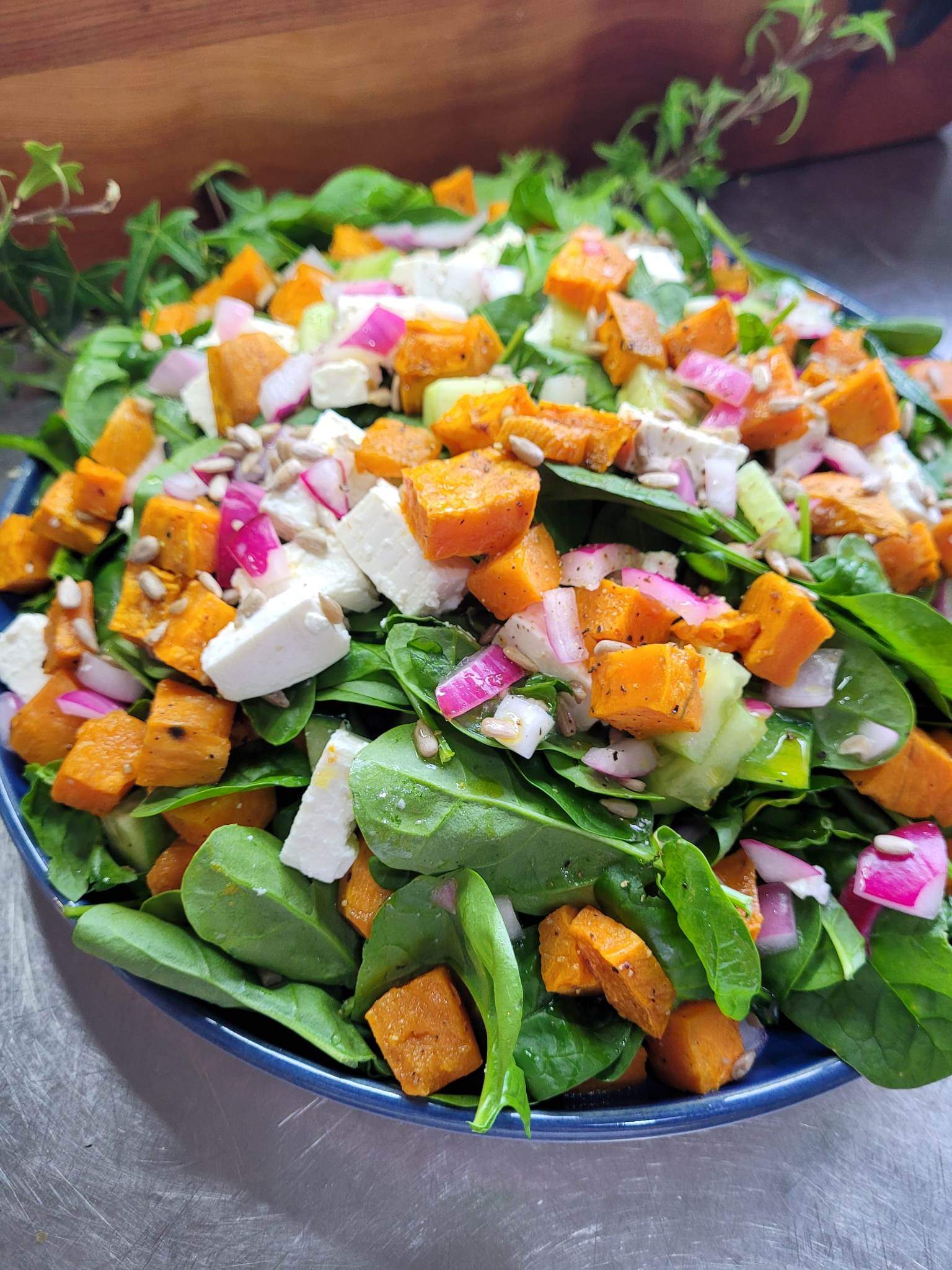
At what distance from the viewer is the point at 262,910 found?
56.7 inches

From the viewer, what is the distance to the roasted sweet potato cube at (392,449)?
1636 mm

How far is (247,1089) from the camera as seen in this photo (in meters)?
1.67

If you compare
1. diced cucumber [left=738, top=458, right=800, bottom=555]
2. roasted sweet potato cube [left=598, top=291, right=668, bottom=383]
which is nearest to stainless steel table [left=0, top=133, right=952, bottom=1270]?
diced cucumber [left=738, top=458, right=800, bottom=555]

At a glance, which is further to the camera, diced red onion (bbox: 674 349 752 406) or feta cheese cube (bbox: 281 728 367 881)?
diced red onion (bbox: 674 349 752 406)

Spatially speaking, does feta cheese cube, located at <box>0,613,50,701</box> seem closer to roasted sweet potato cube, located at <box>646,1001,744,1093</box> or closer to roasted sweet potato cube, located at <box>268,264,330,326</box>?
roasted sweet potato cube, located at <box>268,264,330,326</box>

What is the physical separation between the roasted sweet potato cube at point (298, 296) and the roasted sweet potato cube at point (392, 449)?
60 cm

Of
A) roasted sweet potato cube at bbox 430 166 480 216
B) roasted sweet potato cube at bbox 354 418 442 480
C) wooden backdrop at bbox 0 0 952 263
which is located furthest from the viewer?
roasted sweet potato cube at bbox 430 166 480 216

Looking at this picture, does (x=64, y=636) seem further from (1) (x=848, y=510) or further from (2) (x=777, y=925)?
(1) (x=848, y=510)

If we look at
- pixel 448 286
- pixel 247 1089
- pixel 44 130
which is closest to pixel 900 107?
pixel 448 286

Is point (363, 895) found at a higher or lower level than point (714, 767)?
lower

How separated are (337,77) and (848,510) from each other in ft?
6.49

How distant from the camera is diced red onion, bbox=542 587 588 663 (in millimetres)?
1510

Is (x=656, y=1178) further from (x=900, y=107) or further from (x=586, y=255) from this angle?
(x=900, y=107)

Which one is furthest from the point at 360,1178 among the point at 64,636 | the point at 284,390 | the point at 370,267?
the point at 370,267
